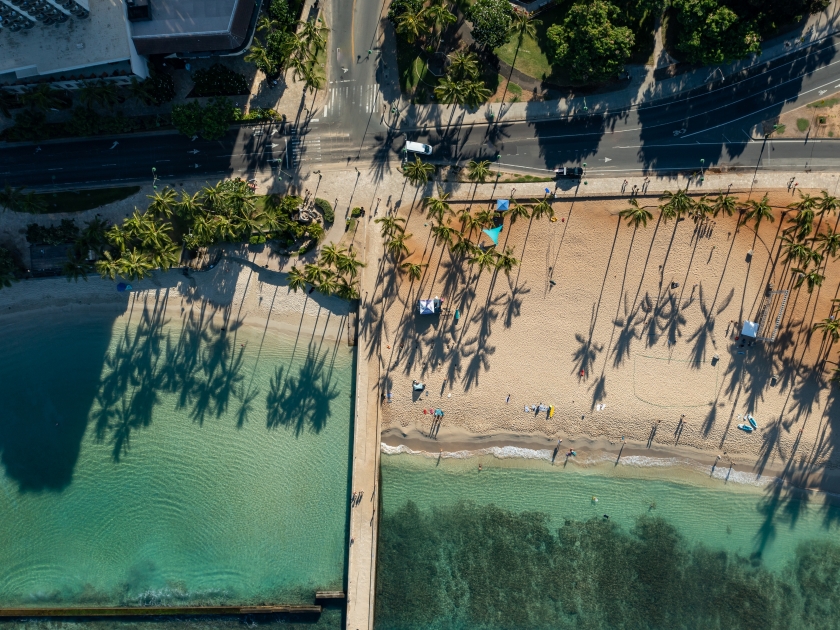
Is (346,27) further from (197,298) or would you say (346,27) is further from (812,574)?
(812,574)

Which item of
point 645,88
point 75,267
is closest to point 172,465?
point 75,267

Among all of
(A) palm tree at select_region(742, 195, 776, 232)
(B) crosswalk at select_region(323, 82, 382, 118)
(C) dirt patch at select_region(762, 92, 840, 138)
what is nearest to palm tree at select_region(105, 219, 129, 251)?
(B) crosswalk at select_region(323, 82, 382, 118)

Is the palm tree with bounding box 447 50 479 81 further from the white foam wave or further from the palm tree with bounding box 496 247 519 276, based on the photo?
the white foam wave

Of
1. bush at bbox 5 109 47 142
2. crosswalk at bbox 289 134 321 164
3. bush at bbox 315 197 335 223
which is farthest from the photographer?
crosswalk at bbox 289 134 321 164

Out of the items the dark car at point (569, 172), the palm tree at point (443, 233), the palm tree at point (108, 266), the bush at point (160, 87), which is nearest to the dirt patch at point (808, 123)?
the dark car at point (569, 172)

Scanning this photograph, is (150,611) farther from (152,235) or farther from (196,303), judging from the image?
(152,235)

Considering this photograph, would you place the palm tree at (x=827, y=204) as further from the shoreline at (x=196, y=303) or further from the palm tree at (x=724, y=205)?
the shoreline at (x=196, y=303)

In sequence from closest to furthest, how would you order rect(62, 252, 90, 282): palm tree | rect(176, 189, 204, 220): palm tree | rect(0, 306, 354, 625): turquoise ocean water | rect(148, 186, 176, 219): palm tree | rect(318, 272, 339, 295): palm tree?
1. rect(176, 189, 204, 220): palm tree
2. rect(148, 186, 176, 219): palm tree
3. rect(318, 272, 339, 295): palm tree
4. rect(62, 252, 90, 282): palm tree
5. rect(0, 306, 354, 625): turquoise ocean water
